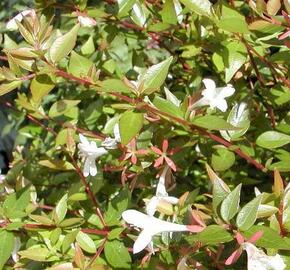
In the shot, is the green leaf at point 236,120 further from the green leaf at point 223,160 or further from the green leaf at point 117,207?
the green leaf at point 117,207

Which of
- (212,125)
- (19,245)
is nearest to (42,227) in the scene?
(19,245)

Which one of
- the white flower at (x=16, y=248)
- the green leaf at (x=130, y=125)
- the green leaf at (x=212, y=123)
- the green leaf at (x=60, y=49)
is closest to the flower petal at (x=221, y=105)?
the green leaf at (x=212, y=123)

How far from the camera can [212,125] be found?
41.9 inches

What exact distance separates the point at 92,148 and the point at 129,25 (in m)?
0.50

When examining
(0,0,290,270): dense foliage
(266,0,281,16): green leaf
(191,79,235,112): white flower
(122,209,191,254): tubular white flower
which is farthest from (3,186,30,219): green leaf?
(266,0,281,16): green leaf

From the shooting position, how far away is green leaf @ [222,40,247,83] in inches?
50.1

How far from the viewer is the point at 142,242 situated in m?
0.99

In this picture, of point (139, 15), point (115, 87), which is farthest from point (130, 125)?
point (139, 15)

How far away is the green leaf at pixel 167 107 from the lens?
43.4 inches

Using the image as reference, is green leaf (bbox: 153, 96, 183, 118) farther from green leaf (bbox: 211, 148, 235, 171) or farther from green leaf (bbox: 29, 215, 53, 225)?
green leaf (bbox: 29, 215, 53, 225)

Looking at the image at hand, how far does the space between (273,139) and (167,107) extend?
323 millimetres

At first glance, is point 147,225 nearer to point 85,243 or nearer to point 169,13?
point 85,243

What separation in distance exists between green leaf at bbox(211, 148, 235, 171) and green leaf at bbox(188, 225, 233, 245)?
0.40 meters

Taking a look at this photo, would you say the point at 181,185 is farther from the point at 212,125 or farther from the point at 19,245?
the point at 212,125
